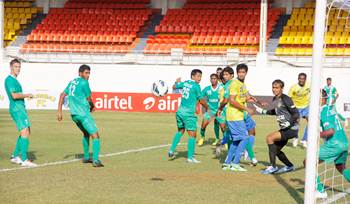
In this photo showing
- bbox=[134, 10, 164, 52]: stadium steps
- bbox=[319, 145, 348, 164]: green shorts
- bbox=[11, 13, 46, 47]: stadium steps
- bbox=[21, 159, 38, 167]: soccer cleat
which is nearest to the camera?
bbox=[319, 145, 348, 164]: green shorts

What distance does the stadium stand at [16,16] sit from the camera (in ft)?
127

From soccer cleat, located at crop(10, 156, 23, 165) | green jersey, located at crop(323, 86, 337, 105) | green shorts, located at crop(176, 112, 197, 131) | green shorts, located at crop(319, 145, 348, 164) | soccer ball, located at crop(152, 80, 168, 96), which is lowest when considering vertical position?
soccer cleat, located at crop(10, 156, 23, 165)

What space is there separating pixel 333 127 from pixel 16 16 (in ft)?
111

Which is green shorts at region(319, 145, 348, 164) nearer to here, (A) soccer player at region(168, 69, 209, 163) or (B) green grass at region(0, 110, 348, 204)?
(B) green grass at region(0, 110, 348, 204)

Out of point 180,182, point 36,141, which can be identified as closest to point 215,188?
point 180,182

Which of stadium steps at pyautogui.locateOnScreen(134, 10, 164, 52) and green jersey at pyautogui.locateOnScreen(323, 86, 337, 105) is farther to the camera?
stadium steps at pyautogui.locateOnScreen(134, 10, 164, 52)

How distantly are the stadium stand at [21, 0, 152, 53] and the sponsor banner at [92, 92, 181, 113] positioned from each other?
13.1 ft

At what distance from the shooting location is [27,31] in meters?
38.7

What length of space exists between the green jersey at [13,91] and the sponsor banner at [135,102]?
1826cm

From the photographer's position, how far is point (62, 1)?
4084cm

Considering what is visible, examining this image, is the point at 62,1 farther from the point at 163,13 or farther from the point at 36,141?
the point at 36,141

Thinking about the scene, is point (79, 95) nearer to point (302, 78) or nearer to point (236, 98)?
point (236, 98)

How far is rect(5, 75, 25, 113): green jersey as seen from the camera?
11656mm

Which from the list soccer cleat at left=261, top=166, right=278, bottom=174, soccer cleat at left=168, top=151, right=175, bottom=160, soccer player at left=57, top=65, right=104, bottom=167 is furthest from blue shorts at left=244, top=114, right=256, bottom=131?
soccer player at left=57, top=65, right=104, bottom=167
